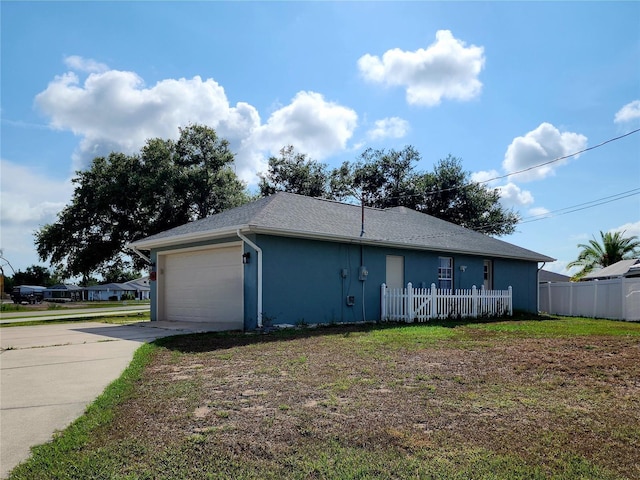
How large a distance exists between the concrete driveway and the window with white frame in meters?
9.39

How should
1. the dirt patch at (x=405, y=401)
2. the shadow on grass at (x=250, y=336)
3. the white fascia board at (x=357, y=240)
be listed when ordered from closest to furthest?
the dirt patch at (x=405, y=401) → the shadow on grass at (x=250, y=336) → the white fascia board at (x=357, y=240)

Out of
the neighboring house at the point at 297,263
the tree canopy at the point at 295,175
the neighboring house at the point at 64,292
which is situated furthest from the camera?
the neighboring house at the point at 64,292

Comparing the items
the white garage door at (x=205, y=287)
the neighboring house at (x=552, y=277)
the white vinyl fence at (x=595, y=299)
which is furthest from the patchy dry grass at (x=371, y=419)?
the neighboring house at (x=552, y=277)

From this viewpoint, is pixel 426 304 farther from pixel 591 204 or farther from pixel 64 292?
pixel 64 292

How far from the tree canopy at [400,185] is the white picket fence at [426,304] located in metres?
17.6

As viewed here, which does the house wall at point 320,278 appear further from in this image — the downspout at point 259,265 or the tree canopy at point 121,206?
the tree canopy at point 121,206

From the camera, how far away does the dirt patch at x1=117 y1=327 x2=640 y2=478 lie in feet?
11.4

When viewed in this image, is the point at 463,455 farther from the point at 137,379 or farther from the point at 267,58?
the point at 267,58

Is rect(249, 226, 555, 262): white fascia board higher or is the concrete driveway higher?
rect(249, 226, 555, 262): white fascia board

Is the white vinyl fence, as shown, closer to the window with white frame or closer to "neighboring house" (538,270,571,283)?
the window with white frame

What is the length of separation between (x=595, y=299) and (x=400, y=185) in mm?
17729

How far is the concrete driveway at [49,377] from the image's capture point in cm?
382

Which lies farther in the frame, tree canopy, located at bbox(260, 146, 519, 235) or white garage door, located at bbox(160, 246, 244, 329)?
tree canopy, located at bbox(260, 146, 519, 235)

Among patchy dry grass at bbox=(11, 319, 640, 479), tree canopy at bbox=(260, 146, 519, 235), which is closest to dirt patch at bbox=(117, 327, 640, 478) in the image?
patchy dry grass at bbox=(11, 319, 640, 479)
